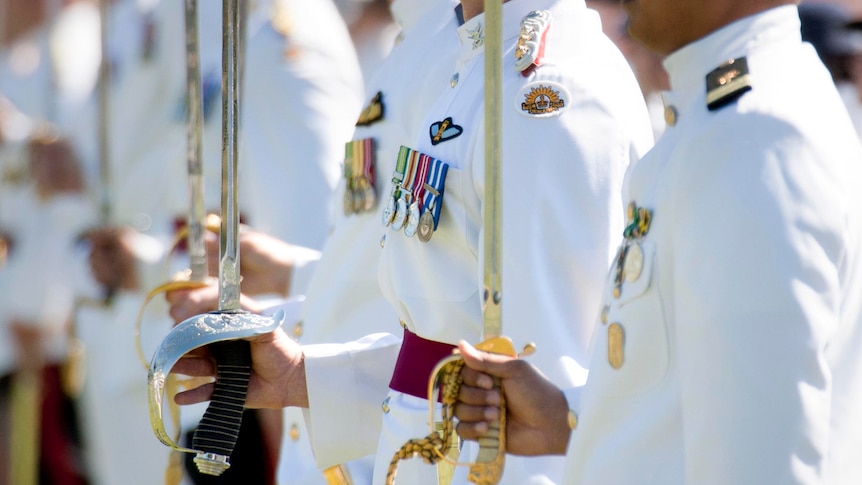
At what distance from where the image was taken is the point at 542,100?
2369 mm

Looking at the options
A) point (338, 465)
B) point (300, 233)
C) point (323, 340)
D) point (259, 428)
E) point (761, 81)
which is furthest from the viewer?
point (259, 428)

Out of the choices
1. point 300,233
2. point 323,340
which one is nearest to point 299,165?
point 300,233

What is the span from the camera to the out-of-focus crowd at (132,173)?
13.4 feet

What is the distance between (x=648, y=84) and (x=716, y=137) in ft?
9.79

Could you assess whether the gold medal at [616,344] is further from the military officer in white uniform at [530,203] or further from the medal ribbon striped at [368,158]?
the medal ribbon striped at [368,158]

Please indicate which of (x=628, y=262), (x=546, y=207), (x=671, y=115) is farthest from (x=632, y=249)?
(x=546, y=207)

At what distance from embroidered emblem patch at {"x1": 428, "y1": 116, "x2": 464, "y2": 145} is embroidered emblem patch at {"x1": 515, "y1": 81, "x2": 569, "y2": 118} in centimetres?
12

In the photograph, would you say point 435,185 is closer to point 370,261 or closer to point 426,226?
point 426,226

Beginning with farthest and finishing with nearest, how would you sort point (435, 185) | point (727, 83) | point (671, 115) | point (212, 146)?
point (212, 146) → point (435, 185) → point (671, 115) → point (727, 83)

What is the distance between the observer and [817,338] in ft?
5.40

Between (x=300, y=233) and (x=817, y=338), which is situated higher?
(x=300, y=233)

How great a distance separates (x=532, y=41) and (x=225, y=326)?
0.70m

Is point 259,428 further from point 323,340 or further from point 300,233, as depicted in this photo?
point 323,340

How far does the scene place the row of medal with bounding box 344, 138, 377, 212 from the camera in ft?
9.98
